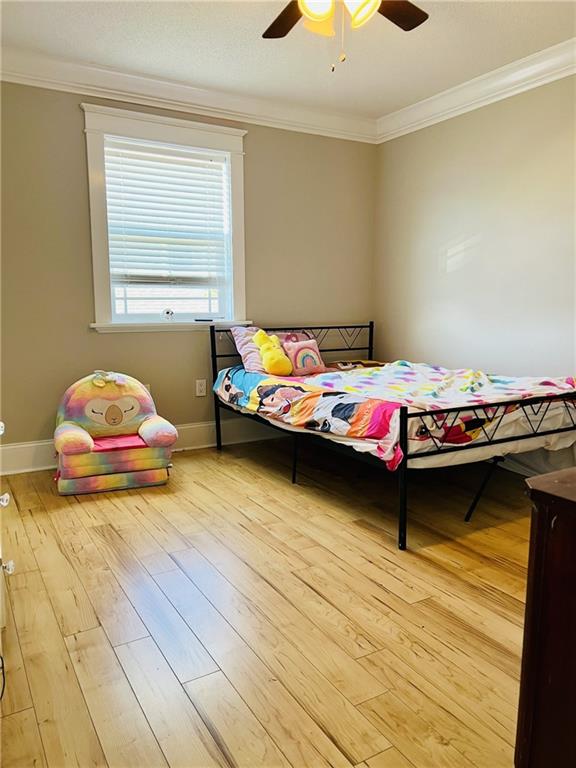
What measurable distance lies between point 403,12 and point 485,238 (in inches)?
72.7

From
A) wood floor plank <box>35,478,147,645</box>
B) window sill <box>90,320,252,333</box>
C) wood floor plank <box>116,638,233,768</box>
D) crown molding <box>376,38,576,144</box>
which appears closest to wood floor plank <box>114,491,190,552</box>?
wood floor plank <box>35,478,147,645</box>

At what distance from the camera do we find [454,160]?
4.00 meters

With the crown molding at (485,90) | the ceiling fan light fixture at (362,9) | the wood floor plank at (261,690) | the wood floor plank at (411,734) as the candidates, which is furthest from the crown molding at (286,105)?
the wood floor plank at (411,734)

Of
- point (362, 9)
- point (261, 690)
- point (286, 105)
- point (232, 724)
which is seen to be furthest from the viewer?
point (286, 105)

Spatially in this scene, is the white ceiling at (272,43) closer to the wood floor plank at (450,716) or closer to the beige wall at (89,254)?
the beige wall at (89,254)

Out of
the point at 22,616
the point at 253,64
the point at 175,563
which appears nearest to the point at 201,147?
the point at 253,64

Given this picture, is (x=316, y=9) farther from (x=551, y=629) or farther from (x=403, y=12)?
(x=551, y=629)

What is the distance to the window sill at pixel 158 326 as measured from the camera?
12.5ft

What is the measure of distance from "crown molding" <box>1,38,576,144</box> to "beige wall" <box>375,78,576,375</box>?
0.27 feet

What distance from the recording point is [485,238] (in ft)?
12.5

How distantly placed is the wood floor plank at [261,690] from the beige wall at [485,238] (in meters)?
2.57

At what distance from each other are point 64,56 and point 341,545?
3.22 meters

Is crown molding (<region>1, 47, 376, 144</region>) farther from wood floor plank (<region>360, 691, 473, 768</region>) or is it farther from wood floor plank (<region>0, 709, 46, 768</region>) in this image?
wood floor plank (<region>360, 691, 473, 768</region>)

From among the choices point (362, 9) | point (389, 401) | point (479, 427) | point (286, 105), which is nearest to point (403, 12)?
point (362, 9)
